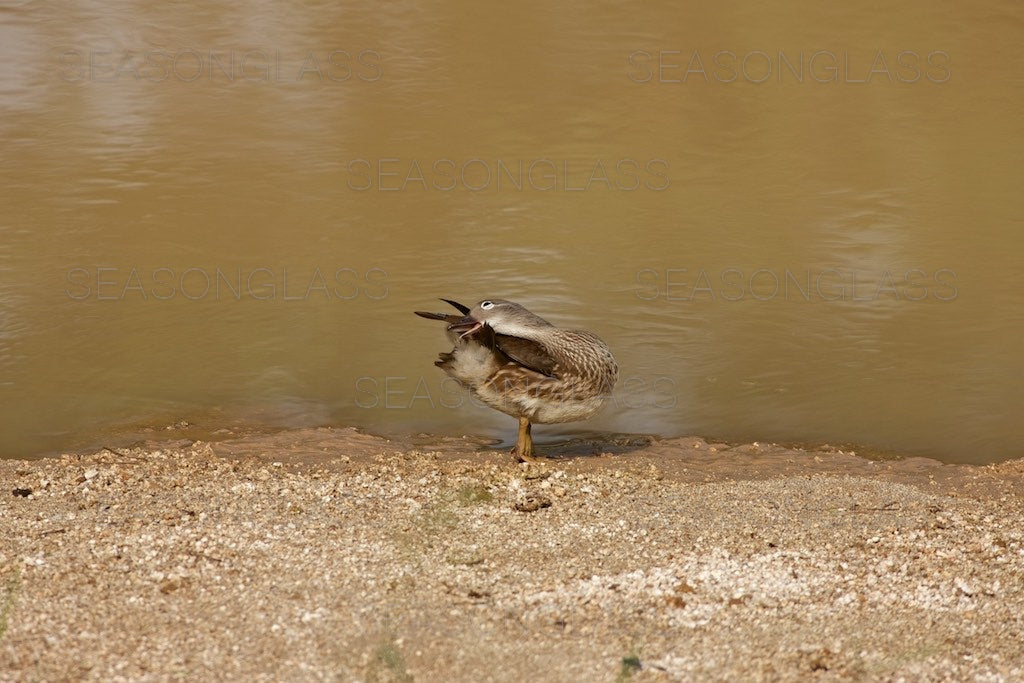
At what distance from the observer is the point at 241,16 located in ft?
53.8

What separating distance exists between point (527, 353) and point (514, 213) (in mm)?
4802

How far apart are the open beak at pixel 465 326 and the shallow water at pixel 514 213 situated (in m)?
1.24

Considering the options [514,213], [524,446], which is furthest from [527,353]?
[514,213]

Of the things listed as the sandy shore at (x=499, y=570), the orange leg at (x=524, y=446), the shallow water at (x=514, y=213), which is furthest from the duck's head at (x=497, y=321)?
the shallow water at (x=514, y=213)

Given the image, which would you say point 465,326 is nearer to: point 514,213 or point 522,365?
point 522,365

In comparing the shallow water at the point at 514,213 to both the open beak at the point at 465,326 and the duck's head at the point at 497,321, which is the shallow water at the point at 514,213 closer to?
the duck's head at the point at 497,321

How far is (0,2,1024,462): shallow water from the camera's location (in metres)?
7.56

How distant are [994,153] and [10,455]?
9.10m

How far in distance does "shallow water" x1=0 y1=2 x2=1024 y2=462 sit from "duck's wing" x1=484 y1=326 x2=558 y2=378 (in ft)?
3.66

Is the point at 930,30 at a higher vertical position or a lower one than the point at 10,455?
higher

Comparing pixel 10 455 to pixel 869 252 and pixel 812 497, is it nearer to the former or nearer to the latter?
pixel 812 497

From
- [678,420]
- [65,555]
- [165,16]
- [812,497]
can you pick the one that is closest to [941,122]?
[678,420]

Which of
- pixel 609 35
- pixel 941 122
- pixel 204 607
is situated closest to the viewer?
pixel 204 607

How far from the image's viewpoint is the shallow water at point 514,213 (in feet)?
24.8
